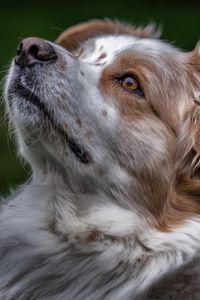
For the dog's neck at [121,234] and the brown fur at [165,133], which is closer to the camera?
the dog's neck at [121,234]

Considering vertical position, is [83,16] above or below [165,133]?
below

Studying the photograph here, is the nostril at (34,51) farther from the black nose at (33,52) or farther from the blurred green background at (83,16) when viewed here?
the blurred green background at (83,16)

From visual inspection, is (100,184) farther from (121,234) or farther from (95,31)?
(95,31)

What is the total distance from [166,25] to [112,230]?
1142 centimetres

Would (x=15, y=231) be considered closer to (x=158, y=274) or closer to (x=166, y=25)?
(x=158, y=274)

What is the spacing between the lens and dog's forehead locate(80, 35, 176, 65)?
5.75 m

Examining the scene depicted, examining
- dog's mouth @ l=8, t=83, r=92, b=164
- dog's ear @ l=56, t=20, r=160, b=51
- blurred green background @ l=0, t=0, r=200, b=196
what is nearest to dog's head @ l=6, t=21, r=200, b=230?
dog's mouth @ l=8, t=83, r=92, b=164

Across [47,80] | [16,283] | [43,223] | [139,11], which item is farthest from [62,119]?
[139,11]

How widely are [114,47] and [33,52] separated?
2.25 feet

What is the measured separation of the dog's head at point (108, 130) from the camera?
536 centimetres

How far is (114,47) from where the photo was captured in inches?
232

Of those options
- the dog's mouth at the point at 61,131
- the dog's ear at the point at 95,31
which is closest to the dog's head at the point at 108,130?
the dog's mouth at the point at 61,131

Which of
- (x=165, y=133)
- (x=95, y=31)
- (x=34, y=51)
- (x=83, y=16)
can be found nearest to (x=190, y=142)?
(x=165, y=133)

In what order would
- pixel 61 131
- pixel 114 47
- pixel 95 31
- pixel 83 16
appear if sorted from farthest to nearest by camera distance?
pixel 83 16 → pixel 95 31 → pixel 114 47 → pixel 61 131
